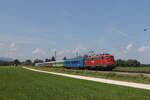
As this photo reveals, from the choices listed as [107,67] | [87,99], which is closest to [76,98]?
[87,99]

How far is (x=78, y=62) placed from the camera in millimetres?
55281

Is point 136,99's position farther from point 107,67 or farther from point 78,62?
point 78,62

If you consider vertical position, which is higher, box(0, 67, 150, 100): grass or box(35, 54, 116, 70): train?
box(35, 54, 116, 70): train

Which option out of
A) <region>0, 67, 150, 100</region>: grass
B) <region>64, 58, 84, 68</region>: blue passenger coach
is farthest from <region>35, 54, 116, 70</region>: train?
<region>0, 67, 150, 100</region>: grass

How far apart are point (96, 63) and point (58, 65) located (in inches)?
1584

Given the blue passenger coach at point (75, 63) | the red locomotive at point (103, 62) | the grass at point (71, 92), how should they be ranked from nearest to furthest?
1. the grass at point (71, 92)
2. the red locomotive at point (103, 62)
3. the blue passenger coach at point (75, 63)

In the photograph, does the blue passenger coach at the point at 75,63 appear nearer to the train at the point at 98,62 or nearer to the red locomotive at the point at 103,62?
the train at the point at 98,62

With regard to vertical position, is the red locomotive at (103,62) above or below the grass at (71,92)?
above

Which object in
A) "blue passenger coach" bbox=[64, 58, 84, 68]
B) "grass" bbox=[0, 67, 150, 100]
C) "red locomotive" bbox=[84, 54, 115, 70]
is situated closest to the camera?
"grass" bbox=[0, 67, 150, 100]

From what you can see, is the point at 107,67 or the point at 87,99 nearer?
the point at 87,99

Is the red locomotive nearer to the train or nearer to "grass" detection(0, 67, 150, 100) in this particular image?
the train

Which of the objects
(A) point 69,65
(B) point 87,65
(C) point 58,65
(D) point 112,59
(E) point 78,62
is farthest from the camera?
(C) point 58,65

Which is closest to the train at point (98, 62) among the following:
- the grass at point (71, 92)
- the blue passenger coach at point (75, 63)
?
the blue passenger coach at point (75, 63)

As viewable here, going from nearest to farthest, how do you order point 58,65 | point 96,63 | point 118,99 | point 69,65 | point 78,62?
1. point 118,99
2. point 96,63
3. point 78,62
4. point 69,65
5. point 58,65
